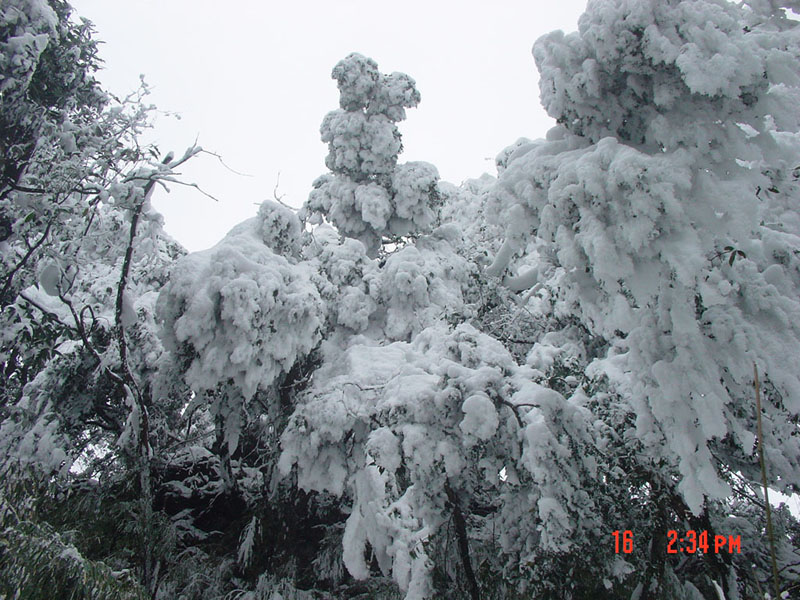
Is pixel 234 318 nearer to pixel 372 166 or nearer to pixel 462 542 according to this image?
pixel 462 542

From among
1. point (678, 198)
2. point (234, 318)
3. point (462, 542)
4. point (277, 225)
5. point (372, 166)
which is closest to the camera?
point (678, 198)

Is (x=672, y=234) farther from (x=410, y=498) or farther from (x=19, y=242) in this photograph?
(x=19, y=242)

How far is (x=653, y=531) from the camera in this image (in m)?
4.44

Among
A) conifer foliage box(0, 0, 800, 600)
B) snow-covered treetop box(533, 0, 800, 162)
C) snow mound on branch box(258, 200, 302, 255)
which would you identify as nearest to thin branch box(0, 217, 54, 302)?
conifer foliage box(0, 0, 800, 600)

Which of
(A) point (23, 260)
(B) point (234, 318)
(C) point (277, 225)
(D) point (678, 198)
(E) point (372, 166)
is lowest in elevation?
(A) point (23, 260)

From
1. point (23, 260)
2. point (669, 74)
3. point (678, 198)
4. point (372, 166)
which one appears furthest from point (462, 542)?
point (372, 166)

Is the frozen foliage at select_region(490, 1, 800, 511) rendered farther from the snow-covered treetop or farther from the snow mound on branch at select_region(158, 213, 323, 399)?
the snow mound on branch at select_region(158, 213, 323, 399)

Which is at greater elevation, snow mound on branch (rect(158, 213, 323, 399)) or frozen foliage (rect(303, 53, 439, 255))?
frozen foliage (rect(303, 53, 439, 255))

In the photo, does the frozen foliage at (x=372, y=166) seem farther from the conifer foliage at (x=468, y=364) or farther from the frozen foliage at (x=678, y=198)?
the frozen foliage at (x=678, y=198)

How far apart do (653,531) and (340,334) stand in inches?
183

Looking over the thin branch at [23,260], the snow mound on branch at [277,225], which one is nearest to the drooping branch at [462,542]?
the snow mound on branch at [277,225]

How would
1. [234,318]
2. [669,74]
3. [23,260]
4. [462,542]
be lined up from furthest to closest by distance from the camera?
[23,260] → [234,318] → [462,542] → [669,74]

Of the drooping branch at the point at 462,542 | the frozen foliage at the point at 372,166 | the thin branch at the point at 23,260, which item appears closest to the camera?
the drooping branch at the point at 462,542

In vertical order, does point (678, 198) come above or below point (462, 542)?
above
